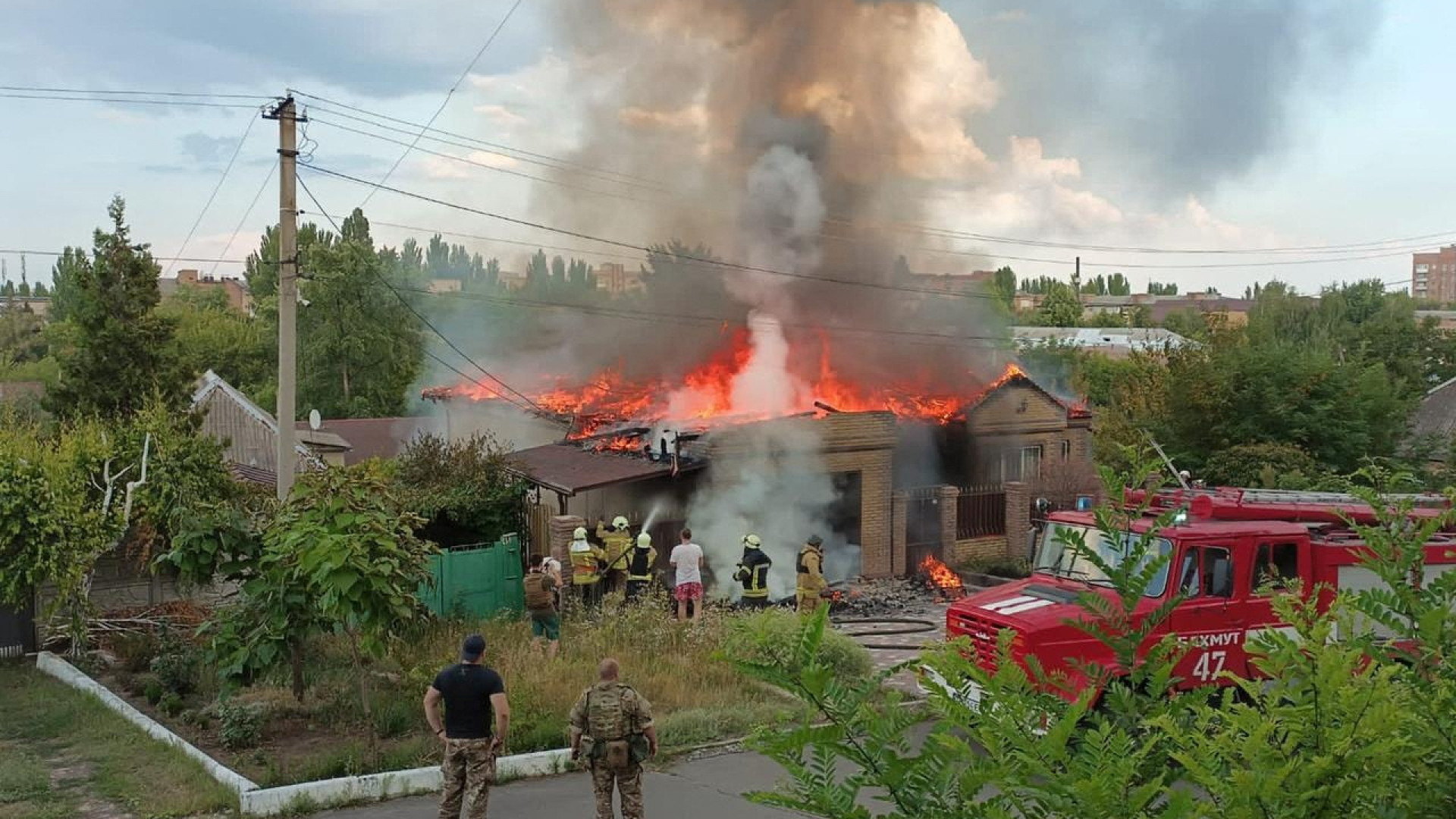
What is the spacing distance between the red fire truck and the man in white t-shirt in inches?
210

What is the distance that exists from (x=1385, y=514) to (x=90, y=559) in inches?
526

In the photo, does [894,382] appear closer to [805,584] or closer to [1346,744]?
[805,584]

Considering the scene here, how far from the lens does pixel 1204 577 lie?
10.3m

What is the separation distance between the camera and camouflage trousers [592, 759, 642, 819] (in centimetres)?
774

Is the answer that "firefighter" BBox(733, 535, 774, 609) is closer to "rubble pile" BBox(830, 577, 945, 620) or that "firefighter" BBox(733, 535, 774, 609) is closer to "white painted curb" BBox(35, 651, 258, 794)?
"rubble pile" BBox(830, 577, 945, 620)

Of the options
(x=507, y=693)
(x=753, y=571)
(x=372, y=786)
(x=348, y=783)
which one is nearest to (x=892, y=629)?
(x=753, y=571)

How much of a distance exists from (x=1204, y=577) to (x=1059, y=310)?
292 ft

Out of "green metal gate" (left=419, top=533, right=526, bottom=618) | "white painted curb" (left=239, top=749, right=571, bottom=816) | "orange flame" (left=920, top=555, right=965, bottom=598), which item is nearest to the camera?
"white painted curb" (left=239, top=749, right=571, bottom=816)

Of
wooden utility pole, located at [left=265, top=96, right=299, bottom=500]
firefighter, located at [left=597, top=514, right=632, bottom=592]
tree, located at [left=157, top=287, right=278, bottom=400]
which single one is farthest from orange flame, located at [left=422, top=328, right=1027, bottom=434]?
tree, located at [left=157, top=287, right=278, bottom=400]

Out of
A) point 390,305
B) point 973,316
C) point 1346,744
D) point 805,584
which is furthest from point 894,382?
point 390,305

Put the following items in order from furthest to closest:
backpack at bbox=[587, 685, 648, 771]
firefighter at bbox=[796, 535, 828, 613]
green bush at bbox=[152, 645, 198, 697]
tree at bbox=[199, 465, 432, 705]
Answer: firefighter at bbox=[796, 535, 828, 613], green bush at bbox=[152, 645, 198, 697], tree at bbox=[199, 465, 432, 705], backpack at bbox=[587, 685, 648, 771]

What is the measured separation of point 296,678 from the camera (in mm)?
11281

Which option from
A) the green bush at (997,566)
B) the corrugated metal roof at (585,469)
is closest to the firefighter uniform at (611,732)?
the corrugated metal roof at (585,469)

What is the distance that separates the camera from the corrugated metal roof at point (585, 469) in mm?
16891
